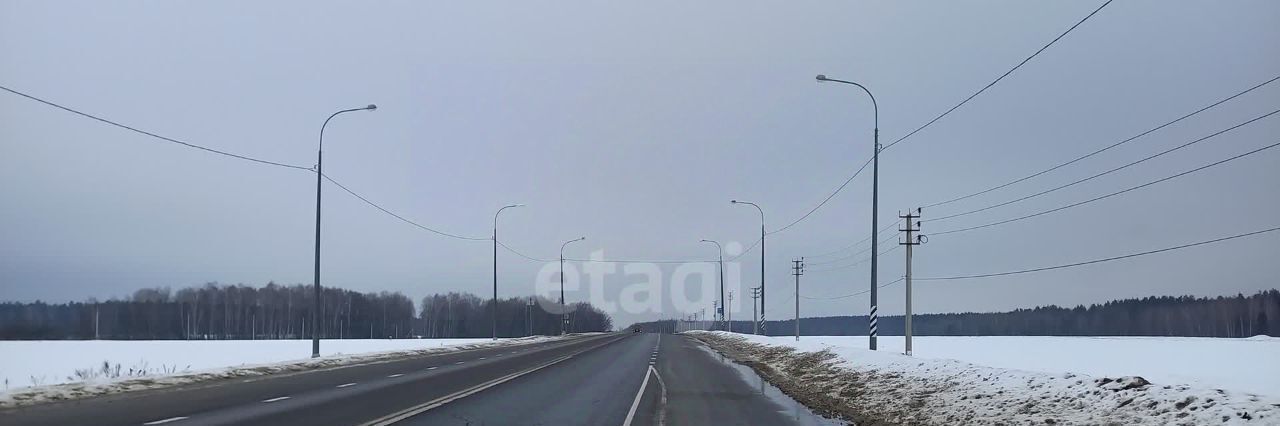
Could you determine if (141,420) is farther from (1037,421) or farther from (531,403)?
(1037,421)

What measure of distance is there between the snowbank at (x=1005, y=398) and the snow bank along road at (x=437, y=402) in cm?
187

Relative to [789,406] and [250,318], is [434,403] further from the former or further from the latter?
[250,318]

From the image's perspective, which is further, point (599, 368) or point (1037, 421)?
point (599, 368)

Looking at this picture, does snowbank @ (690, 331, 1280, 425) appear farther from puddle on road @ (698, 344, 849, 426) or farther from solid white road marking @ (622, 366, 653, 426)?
solid white road marking @ (622, 366, 653, 426)

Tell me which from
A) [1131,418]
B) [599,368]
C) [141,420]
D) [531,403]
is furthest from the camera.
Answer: [599,368]

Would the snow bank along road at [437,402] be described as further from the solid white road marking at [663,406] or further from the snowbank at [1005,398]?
the snowbank at [1005,398]

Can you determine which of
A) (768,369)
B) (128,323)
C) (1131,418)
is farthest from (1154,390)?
(128,323)

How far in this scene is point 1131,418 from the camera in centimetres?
1263

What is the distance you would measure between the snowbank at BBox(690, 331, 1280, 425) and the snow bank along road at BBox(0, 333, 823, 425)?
1866mm

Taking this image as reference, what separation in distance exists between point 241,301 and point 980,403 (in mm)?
155446

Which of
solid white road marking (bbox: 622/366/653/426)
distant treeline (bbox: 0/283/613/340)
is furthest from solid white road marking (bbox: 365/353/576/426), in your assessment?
distant treeline (bbox: 0/283/613/340)

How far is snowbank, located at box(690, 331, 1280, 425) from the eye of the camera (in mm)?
12008

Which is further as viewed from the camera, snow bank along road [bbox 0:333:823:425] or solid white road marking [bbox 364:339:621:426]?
snow bank along road [bbox 0:333:823:425]

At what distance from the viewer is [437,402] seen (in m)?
20.1
